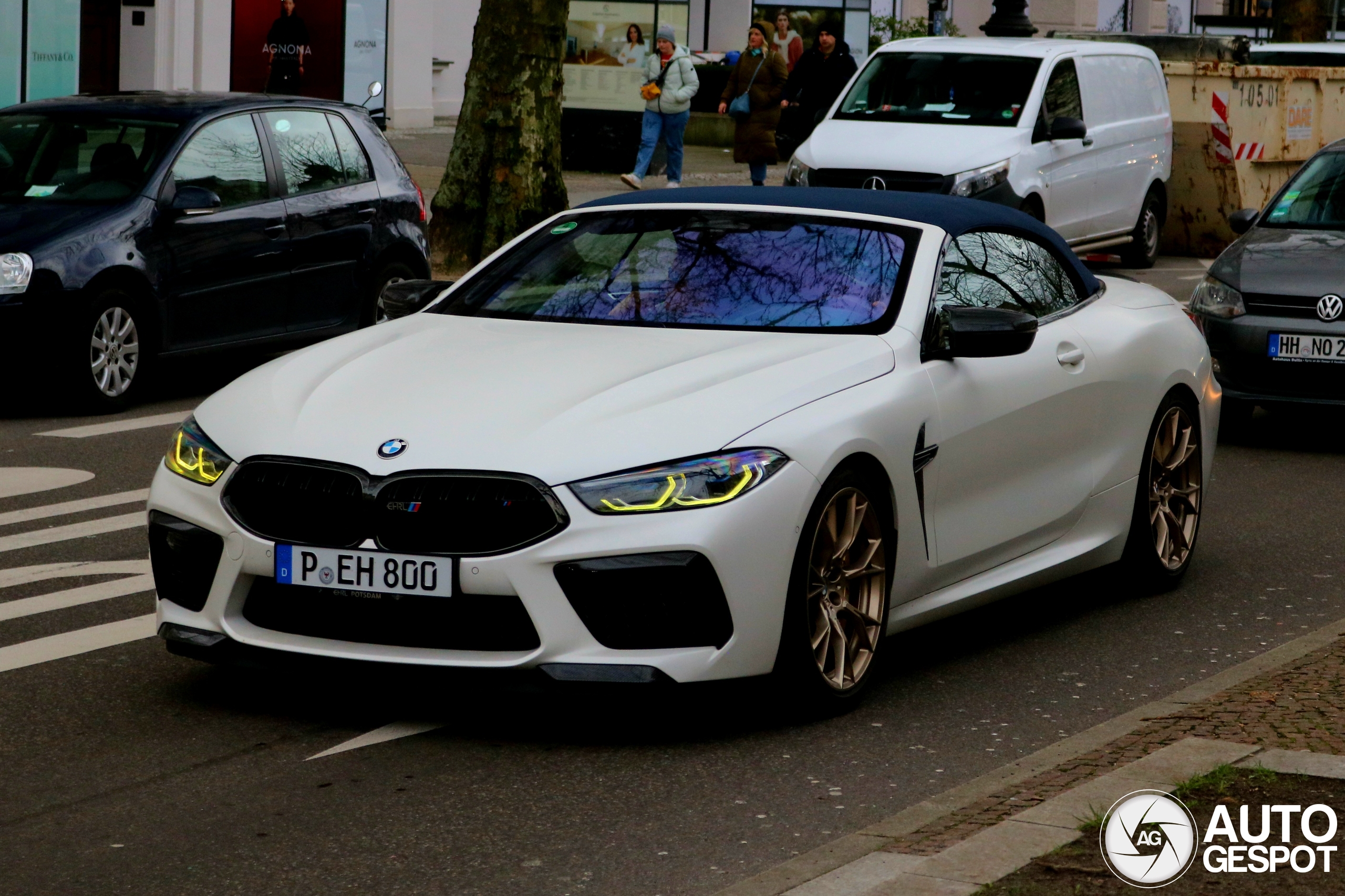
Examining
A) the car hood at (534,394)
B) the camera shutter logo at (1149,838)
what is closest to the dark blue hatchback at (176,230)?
the car hood at (534,394)

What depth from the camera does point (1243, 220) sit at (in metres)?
12.6

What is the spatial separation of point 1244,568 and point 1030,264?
1749 millimetres

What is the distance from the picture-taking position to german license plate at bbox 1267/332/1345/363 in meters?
11.1

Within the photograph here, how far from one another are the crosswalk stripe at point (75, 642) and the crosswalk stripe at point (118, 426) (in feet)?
13.7

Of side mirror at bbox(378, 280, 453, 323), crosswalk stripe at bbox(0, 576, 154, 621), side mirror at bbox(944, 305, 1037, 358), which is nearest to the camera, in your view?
side mirror at bbox(944, 305, 1037, 358)

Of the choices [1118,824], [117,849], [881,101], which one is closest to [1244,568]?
[1118,824]

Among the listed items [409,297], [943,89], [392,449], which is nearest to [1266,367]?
[409,297]

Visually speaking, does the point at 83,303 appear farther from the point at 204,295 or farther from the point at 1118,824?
the point at 1118,824

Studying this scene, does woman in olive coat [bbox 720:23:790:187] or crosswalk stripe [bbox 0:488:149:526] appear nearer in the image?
crosswalk stripe [bbox 0:488:149:526]

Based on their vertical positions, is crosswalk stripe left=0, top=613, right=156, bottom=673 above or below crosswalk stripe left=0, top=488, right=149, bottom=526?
below

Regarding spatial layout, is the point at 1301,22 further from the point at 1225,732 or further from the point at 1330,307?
the point at 1225,732

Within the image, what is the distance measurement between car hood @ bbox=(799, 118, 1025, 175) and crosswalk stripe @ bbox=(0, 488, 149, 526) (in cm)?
935

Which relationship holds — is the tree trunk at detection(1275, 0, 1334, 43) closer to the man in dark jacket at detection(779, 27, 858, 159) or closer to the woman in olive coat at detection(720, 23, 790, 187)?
the man in dark jacket at detection(779, 27, 858, 159)

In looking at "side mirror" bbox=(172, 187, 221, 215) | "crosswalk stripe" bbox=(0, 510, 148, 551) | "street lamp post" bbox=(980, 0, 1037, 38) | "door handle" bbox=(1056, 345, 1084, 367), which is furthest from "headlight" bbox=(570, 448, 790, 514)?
"street lamp post" bbox=(980, 0, 1037, 38)
